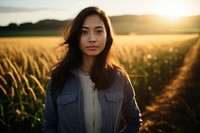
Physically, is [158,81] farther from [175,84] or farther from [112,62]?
[112,62]

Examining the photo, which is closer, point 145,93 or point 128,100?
point 128,100

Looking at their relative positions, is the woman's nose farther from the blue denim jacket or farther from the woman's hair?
the blue denim jacket

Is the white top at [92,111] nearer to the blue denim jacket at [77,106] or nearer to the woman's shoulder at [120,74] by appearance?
the blue denim jacket at [77,106]

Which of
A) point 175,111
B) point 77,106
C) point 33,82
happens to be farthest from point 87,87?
point 175,111

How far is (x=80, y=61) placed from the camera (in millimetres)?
2303

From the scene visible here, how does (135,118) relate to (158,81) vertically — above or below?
above

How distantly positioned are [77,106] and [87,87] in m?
0.17

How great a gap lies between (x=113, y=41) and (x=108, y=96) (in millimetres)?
477

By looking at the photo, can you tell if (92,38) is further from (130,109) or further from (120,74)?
(130,109)

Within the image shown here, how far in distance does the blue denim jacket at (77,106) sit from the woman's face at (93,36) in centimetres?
24

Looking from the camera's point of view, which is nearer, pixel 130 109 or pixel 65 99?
pixel 65 99

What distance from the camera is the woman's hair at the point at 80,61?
7.07 feet

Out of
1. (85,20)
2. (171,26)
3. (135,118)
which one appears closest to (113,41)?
(85,20)

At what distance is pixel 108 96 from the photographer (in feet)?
7.13
